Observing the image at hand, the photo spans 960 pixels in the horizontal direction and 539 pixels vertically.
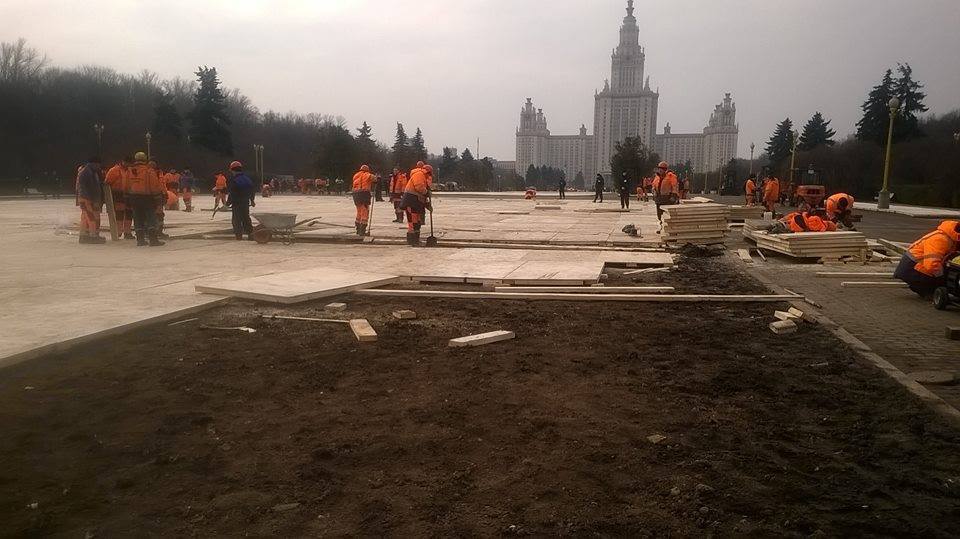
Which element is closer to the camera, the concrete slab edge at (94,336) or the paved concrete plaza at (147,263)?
the concrete slab edge at (94,336)

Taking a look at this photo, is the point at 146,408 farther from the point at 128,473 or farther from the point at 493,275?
the point at 493,275

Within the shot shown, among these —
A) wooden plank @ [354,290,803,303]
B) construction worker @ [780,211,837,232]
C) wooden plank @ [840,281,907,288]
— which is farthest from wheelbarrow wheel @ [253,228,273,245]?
construction worker @ [780,211,837,232]

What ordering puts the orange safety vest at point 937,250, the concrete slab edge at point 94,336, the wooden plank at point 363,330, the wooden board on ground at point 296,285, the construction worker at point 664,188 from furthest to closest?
the construction worker at point 664,188 → the orange safety vest at point 937,250 → the wooden board on ground at point 296,285 → the wooden plank at point 363,330 → the concrete slab edge at point 94,336

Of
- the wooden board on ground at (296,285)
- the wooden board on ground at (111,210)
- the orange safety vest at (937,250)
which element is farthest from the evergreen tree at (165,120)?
the orange safety vest at (937,250)

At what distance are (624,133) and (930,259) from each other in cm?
16240

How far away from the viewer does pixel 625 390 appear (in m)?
5.04

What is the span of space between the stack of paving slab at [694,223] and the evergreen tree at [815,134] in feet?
278

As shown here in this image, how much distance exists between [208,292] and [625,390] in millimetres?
5520

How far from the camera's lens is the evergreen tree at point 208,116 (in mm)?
78000

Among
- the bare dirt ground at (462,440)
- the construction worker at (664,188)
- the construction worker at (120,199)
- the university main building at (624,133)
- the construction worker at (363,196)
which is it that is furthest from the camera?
the university main building at (624,133)

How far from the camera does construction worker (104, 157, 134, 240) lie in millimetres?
14301

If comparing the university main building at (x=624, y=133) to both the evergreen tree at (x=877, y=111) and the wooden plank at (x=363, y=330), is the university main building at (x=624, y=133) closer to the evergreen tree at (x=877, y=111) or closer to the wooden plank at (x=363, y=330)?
the evergreen tree at (x=877, y=111)

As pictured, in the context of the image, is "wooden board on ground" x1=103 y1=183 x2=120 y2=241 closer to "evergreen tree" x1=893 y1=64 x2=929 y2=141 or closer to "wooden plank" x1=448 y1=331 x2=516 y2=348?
"wooden plank" x1=448 y1=331 x2=516 y2=348

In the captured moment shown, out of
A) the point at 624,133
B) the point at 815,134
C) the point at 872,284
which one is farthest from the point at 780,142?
the point at 872,284
